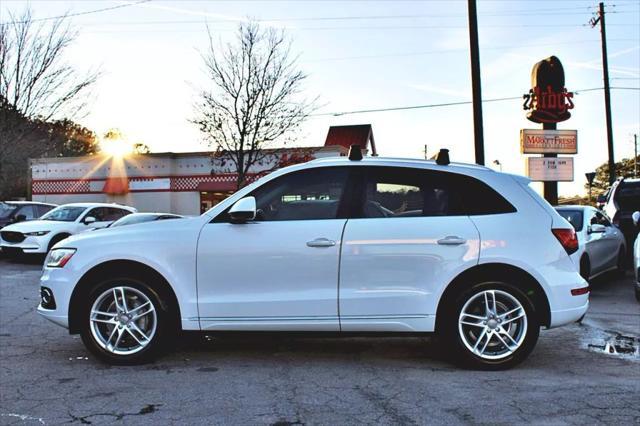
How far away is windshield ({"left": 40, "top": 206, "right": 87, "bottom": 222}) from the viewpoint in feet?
49.1

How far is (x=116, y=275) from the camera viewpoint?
4.85m

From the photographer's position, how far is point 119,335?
4840 millimetres

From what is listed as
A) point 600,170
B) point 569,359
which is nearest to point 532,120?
point 569,359

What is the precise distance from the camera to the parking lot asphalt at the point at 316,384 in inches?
145

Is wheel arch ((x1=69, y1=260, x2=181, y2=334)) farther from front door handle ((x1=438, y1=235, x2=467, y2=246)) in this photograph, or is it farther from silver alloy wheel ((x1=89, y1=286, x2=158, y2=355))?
front door handle ((x1=438, y1=235, x2=467, y2=246))

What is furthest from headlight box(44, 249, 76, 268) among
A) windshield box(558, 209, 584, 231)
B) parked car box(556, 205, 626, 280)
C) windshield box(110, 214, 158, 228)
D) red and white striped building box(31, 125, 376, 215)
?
red and white striped building box(31, 125, 376, 215)

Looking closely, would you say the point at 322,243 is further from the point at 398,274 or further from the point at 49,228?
the point at 49,228

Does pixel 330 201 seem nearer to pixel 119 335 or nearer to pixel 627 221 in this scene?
pixel 119 335

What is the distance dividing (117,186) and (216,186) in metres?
6.07

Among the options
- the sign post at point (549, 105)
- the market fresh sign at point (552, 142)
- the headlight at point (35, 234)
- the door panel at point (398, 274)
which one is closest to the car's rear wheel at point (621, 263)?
the sign post at point (549, 105)

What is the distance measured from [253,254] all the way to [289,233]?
342mm

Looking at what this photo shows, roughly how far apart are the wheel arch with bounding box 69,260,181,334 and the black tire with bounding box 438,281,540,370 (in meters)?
2.26

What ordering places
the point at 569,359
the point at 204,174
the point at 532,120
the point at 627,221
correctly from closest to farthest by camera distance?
the point at 569,359 → the point at 627,221 → the point at 532,120 → the point at 204,174

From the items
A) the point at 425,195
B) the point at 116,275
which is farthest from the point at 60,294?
the point at 425,195
